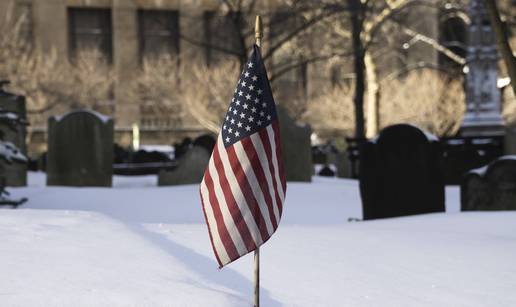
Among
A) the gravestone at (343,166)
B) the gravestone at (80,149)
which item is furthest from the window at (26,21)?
the gravestone at (80,149)

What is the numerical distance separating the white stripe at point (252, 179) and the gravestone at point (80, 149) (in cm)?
1146

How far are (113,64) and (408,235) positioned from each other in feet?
141

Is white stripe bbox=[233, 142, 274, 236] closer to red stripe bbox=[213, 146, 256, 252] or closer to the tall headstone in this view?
red stripe bbox=[213, 146, 256, 252]

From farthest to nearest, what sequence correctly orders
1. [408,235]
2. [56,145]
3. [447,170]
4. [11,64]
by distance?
[11,64]
[447,170]
[56,145]
[408,235]

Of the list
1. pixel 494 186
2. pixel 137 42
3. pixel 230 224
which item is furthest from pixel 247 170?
pixel 137 42

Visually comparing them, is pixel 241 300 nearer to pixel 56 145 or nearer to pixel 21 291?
pixel 21 291

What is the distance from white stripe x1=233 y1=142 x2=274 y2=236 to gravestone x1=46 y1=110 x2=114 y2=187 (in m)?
11.5

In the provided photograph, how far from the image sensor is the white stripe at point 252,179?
402cm

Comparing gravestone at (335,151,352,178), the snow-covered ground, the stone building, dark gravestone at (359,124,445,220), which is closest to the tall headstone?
gravestone at (335,151,352,178)

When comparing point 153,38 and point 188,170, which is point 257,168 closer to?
point 188,170

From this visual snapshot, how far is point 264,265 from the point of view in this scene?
17.5ft

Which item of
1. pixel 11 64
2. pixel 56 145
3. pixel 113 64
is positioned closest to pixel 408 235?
pixel 56 145

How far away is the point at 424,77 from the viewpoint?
38.1 m

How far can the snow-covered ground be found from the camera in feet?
13.8
